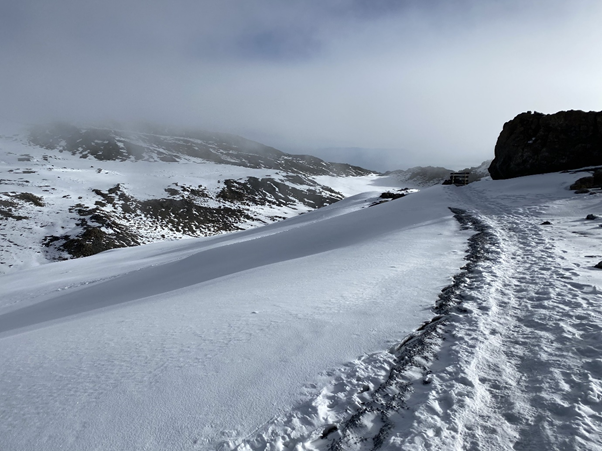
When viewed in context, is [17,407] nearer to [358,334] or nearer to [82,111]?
[358,334]

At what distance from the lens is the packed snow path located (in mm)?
2559

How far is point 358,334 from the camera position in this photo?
13.8ft

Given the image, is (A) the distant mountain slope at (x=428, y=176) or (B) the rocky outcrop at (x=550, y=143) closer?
(B) the rocky outcrop at (x=550, y=143)

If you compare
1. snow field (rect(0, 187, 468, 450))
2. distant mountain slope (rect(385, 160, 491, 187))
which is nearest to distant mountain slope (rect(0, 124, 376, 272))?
snow field (rect(0, 187, 468, 450))

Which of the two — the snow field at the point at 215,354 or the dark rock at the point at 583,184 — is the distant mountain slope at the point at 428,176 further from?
the snow field at the point at 215,354

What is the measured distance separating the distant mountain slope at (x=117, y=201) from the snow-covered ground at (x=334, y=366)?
29014 millimetres

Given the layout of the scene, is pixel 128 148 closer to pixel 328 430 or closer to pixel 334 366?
pixel 334 366

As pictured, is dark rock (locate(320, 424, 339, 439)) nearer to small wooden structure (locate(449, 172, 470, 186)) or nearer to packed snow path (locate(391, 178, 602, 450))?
packed snow path (locate(391, 178, 602, 450))

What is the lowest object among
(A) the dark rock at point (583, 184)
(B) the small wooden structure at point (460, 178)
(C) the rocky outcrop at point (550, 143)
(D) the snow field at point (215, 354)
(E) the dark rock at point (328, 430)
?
(D) the snow field at point (215, 354)

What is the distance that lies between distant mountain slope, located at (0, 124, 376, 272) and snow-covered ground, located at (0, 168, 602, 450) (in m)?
29.0

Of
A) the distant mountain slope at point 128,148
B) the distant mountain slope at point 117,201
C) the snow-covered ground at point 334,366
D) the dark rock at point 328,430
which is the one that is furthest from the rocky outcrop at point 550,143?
the distant mountain slope at point 128,148

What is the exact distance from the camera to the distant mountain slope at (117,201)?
3041 cm

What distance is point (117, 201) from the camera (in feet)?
138

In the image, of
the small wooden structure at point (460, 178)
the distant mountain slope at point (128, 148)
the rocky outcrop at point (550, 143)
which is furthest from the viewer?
the distant mountain slope at point (128, 148)
